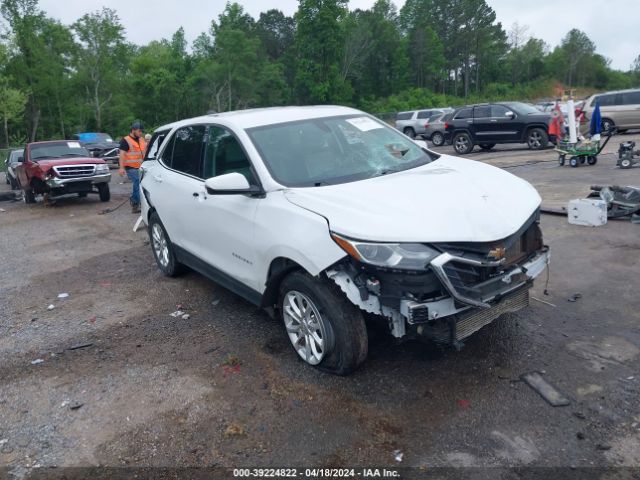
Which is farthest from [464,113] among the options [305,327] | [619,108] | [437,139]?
[305,327]

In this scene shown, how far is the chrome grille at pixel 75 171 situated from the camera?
13.7 metres

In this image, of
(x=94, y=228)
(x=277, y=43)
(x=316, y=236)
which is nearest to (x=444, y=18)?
(x=277, y=43)

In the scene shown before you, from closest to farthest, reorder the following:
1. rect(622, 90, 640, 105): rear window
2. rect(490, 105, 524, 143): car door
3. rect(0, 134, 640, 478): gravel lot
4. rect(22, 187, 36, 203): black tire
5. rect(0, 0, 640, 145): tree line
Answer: rect(0, 134, 640, 478): gravel lot → rect(22, 187, 36, 203): black tire → rect(490, 105, 524, 143): car door → rect(622, 90, 640, 105): rear window → rect(0, 0, 640, 145): tree line

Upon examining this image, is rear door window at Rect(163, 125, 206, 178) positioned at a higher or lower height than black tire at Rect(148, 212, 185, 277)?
higher

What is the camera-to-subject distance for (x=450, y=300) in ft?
11.5

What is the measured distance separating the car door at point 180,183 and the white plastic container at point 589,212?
539 cm

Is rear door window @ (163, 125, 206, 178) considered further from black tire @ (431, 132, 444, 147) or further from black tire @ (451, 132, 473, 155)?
black tire @ (431, 132, 444, 147)

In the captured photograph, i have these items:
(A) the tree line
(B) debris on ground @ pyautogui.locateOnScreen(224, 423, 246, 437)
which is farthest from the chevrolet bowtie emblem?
→ (A) the tree line

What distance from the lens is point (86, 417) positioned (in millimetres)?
3801

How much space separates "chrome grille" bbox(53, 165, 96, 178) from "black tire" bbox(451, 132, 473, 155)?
12482 mm

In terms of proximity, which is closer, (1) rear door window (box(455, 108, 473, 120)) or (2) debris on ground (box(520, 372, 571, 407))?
(2) debris on ground (box(520, 372, 571, 407))

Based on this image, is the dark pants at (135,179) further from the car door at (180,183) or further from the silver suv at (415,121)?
the silver suv at (415,121)

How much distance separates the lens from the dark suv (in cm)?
1872

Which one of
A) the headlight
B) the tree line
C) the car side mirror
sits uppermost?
the tree line
